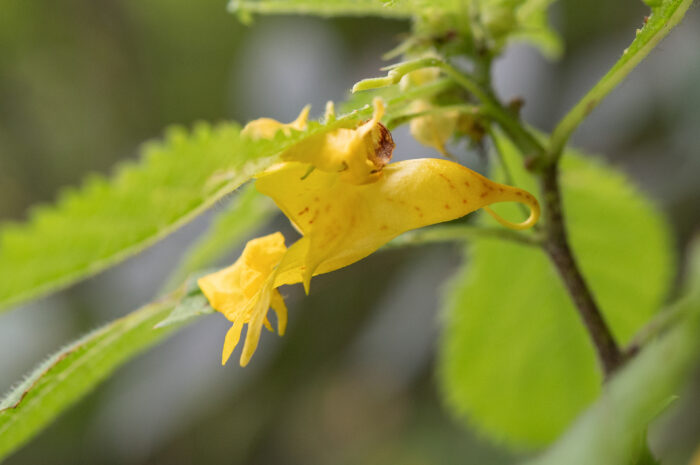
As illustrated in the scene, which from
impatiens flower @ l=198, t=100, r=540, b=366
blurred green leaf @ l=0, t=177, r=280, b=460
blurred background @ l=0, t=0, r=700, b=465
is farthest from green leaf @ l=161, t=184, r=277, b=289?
blurred background @ l=0, t=0, r=700, b=465

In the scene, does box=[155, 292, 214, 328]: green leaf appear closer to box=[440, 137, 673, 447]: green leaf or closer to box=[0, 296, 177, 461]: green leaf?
box=[0, 296, 177, 461]: green leaf

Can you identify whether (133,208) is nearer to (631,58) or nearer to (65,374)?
(65,374)

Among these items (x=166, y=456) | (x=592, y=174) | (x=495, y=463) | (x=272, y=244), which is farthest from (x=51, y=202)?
(x=272, y=244)

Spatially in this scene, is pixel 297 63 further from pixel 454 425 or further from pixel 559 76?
pixel 454 425

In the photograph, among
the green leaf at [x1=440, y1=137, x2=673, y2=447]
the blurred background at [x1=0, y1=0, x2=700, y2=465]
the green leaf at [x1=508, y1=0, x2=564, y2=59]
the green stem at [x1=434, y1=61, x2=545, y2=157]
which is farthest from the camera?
the blurred background at [x1=0, y1=0, x2=700, y2=465]

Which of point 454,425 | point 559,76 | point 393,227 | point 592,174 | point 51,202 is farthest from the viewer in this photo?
point 51,202

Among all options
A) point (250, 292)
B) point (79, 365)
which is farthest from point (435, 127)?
point (79, 365)
